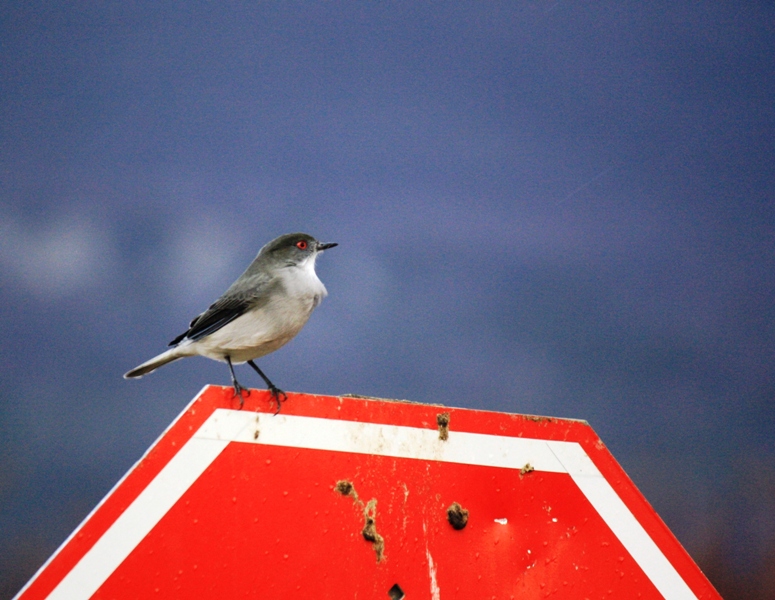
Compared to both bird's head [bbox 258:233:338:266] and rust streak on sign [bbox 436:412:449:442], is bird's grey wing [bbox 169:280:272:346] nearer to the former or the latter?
bird's head [bbox 258:233:338:266]

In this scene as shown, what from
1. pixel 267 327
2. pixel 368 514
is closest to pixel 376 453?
pixel 368 514

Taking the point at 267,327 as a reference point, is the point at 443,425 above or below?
above

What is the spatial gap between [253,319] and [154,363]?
50 cm

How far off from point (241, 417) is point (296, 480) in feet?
0.72

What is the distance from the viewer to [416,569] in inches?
50.2

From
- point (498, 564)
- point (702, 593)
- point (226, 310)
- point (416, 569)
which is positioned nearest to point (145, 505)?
point (416, 569)

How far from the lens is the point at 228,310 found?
7.26 feet

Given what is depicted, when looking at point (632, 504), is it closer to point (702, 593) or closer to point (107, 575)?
point (702, 593)

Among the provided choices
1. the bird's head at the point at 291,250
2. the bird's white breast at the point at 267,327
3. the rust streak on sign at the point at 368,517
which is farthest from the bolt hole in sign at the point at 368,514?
the bird's head at the point at 291,250

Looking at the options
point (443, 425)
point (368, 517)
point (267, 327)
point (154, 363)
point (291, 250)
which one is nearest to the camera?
point (368, 517)

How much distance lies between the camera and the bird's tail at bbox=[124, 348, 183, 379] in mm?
2180

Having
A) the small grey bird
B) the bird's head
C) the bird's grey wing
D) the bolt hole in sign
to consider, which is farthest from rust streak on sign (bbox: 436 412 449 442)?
the bird's head

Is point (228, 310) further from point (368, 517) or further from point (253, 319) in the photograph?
point (368, 517)

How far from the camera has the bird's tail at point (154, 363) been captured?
7.15 feet
